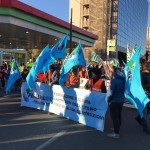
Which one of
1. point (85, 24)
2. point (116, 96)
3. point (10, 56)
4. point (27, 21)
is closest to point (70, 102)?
point (116, 96)

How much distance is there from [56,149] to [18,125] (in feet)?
7.99

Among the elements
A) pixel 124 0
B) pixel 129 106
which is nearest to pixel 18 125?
pixel 129 106

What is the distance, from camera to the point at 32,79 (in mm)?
10773

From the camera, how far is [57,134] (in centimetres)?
777

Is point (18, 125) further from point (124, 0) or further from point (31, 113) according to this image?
point (124, 0)

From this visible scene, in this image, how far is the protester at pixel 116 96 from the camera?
775cm

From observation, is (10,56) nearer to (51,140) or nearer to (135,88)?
(135,88)

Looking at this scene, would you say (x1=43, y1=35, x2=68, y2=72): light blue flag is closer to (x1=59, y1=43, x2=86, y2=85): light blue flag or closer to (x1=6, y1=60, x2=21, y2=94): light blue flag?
(x1=59, y1=43, x2=86, y2=85): light blue flag

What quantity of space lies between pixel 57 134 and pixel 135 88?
86.5 inches

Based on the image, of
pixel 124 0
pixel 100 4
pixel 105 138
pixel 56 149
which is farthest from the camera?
pixel 124 0

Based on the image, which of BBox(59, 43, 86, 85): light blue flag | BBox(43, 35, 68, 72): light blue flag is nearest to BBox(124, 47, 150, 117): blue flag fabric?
BBox(59, 43, 86, 85): light blue flag

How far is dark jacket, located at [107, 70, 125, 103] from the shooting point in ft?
25.4

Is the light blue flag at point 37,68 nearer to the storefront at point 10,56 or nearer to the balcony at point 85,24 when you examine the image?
the storefront at point 10,56

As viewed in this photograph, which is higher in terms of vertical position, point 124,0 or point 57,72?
point 124,0
